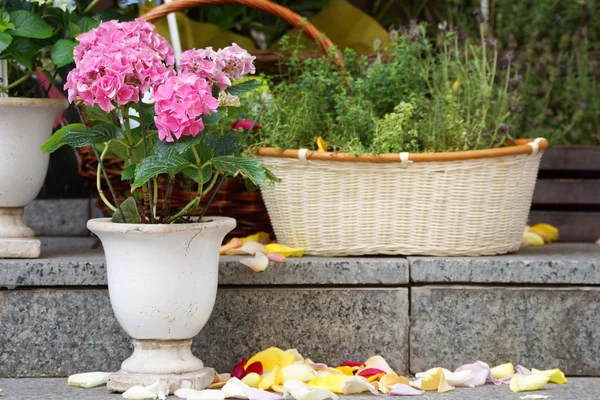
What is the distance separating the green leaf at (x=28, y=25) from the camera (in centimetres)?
222

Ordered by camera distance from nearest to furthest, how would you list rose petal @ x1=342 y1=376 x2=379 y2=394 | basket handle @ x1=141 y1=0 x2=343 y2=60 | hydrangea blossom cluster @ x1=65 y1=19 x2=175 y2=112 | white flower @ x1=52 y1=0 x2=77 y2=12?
hydrangea blossom cluster @ x1=65 y1=19 x2=175 y2=112 → rose petal @ x1=342 y1=376 x2=379 y2=394 → white flower @ x1=52 y1=0 x2=77 y2=12 → basket handle @ x1=141 y1=0 x2=343 y2=60

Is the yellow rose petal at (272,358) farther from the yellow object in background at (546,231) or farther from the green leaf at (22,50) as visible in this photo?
the yellow object in background at (546,231)

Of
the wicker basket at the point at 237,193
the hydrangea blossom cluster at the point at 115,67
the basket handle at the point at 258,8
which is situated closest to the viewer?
the hydrangea blossom cluster at the point at 115,67

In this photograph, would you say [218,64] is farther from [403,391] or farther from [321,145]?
[403,391]

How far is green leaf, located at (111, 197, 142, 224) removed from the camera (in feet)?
6.67

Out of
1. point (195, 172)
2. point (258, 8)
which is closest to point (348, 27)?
point (258, 8)

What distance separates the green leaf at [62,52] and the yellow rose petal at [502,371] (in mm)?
1293

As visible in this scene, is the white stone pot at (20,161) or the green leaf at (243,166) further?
the white stone pot at (20,161)

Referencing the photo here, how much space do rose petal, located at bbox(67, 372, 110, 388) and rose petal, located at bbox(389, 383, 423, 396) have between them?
679 millimetres

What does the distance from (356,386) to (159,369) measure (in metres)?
0.45

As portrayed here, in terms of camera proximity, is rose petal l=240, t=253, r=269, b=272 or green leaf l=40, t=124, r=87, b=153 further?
rose petal l=240, t=253, r=269, b=272

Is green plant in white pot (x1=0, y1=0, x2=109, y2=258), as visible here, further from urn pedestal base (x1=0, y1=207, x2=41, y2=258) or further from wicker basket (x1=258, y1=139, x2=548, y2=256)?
wicker basket (x1=258, y1=139, x2=548, y2=256)

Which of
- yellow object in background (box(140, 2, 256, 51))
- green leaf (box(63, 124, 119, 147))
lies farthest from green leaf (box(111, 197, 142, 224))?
yellow object in background (box(140, 2, 256, 51))

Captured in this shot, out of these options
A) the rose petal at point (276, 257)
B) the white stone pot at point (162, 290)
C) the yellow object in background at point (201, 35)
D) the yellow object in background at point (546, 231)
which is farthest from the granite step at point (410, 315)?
the yellow object in background at point (201, 35)
